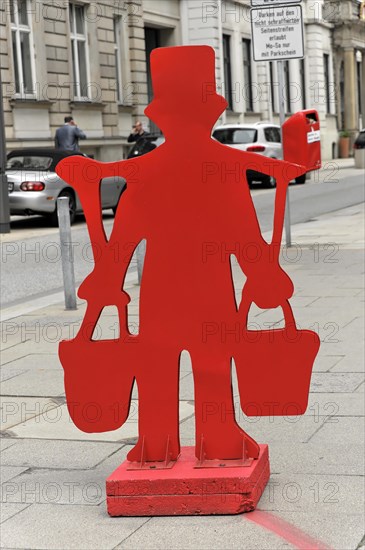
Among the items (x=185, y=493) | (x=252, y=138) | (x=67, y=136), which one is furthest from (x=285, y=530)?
(x=252, y=138)

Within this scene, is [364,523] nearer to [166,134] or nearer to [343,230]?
[166,134]

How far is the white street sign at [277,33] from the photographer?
13.4 metres

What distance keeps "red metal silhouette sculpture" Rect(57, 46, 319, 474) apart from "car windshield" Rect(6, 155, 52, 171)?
15.8 metres

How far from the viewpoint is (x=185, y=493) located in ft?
13.7

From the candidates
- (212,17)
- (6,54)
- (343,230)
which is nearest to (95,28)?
(6,54)

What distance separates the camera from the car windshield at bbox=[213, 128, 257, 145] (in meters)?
30.5

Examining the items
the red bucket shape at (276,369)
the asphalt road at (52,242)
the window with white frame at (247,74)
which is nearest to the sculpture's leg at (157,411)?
the red bucket shape at (276,369)

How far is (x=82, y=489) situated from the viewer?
15.0ft

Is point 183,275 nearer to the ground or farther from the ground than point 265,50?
nearer to the ground

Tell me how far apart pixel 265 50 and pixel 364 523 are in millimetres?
10172

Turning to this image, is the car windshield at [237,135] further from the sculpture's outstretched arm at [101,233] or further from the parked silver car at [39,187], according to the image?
the sculpture's outstretched arm at [101,233]

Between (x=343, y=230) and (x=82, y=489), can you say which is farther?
(x=343, y=230)

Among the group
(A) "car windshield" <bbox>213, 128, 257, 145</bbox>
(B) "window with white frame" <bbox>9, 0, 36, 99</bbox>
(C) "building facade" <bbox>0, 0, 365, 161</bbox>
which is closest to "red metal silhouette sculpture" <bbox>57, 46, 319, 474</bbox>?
(C) "building facade" <bbox>0, 0, 365, 161</bbox>

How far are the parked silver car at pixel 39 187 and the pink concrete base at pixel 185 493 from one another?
15.4 m
